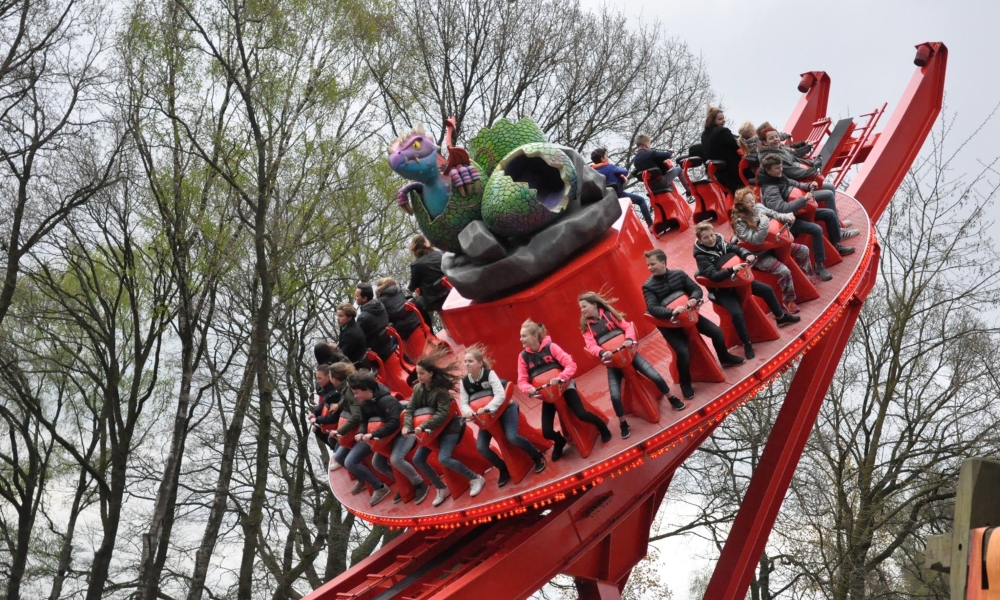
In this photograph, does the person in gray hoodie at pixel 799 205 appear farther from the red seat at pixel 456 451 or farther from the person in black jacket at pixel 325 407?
the person in black jacket at pixel 325 407

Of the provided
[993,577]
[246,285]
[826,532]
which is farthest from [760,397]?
[993,577]

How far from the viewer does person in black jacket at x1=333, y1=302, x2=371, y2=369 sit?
1157 cm

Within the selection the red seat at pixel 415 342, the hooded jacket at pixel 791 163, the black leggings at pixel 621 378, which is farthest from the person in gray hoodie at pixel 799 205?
the red seat at pixel 415 342

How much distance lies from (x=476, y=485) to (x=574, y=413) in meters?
1.25

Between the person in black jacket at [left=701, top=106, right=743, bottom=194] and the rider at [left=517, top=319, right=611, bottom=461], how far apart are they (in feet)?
15.7

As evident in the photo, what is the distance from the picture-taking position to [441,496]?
9.48m

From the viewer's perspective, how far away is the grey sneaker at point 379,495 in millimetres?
10469

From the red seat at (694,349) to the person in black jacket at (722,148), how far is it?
4228 mm

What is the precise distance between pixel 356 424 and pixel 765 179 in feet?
16.4

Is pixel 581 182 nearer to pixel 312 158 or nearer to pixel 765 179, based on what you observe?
pixel 765 179

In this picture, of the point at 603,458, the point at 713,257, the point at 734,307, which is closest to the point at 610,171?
the point at 713,257

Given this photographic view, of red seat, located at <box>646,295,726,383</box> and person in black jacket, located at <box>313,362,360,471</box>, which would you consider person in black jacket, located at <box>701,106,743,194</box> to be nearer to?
red seat, located at <box>646,295,726,383</box>

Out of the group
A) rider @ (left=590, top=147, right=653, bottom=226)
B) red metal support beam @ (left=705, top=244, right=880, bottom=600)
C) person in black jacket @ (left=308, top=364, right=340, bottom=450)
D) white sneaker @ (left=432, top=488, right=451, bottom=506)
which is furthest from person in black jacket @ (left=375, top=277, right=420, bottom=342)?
red metal support beam @ (left=705, top=244, right=880, bottom=600)

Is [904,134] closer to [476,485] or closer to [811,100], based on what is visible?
[811,100]
